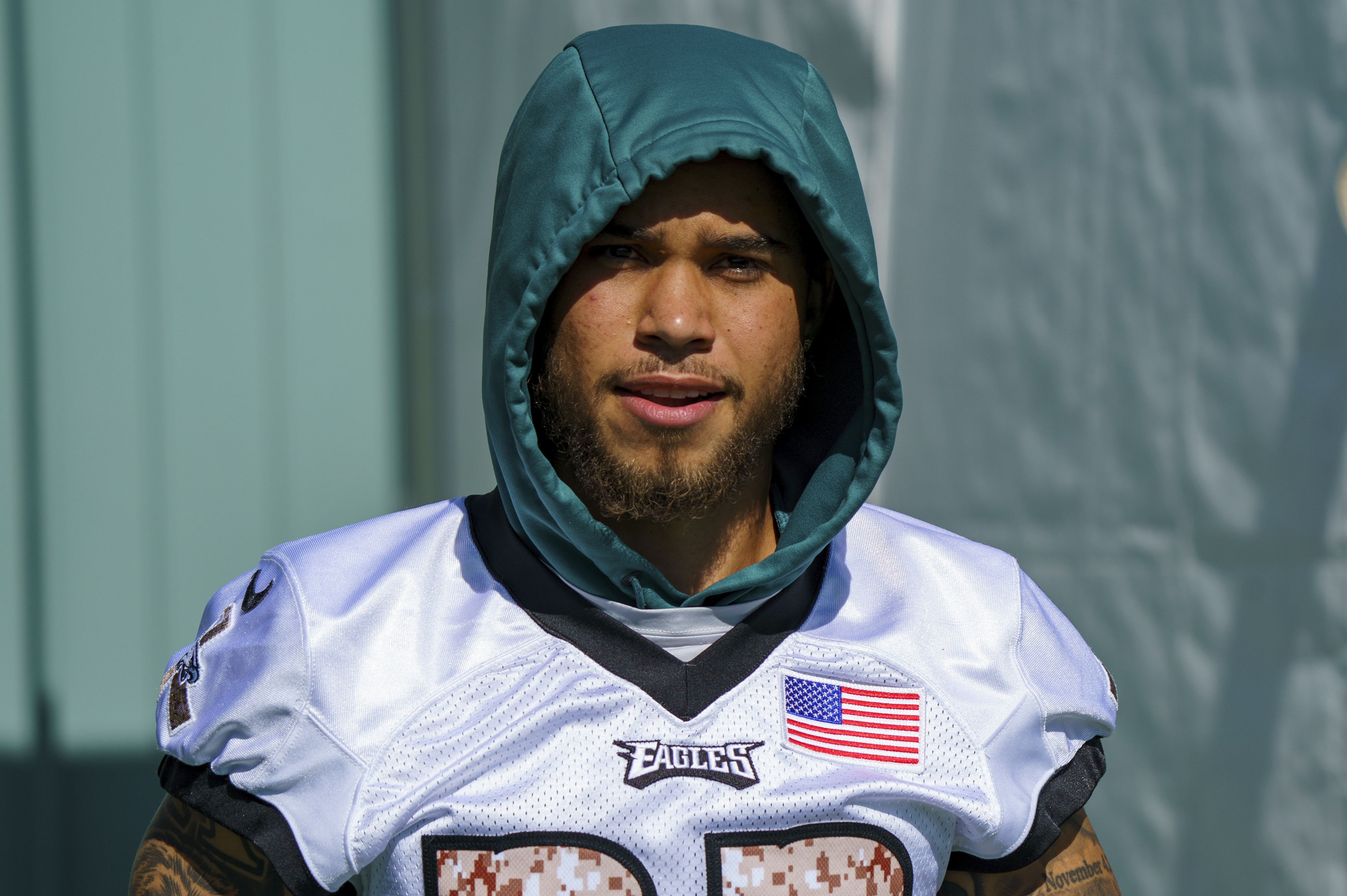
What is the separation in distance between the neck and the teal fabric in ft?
0.14

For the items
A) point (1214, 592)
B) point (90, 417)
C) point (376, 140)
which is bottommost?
point (1214, 592)

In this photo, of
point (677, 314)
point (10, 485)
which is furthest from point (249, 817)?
point (10, 485)

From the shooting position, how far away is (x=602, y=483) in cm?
115

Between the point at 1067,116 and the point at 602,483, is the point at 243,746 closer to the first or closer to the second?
the point at 602,483

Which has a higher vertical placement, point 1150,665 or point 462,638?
point 462,638

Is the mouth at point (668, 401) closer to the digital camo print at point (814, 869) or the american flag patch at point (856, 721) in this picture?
the american flag patch at point (856, 721)

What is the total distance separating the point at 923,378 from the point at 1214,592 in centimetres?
59

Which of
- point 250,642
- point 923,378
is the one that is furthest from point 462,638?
point 923,378

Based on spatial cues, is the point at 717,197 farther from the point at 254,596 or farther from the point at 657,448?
the point at 254,596

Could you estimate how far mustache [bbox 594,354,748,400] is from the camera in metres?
1.10

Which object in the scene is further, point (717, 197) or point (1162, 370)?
point (1162, 370)

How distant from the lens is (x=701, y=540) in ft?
4.08

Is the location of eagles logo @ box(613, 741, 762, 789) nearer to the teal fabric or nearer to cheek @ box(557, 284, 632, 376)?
the teal fabric

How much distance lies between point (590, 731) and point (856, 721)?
267 millimetres
